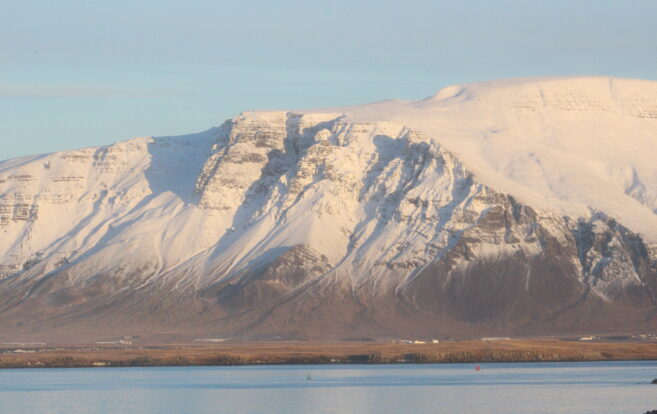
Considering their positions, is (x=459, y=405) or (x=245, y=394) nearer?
(x=459, y=405)

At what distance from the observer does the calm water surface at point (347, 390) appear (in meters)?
126

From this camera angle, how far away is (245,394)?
468ft

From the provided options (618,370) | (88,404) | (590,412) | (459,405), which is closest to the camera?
(590,412)

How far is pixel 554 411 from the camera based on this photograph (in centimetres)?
11981

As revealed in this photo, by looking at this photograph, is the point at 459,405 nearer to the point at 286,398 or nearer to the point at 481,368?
the point at 286,398

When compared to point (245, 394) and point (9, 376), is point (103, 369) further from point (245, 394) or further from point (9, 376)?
point (245, 394)

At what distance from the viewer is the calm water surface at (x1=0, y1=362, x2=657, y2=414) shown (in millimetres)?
126500

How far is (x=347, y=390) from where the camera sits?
477ft

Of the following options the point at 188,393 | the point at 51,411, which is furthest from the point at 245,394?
the point at 51,411

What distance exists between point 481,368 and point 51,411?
65.2 metres

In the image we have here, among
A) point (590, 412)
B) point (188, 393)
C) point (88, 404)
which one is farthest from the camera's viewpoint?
point (188, 393)

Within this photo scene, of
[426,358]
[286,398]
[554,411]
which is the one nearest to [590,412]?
[554,411]

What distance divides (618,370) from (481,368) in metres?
18.8

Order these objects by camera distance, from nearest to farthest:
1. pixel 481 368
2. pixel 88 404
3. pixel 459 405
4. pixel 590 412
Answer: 1. pixel 590 412
2. pixel 459 405
3. pixel 88 404
4. pixel 481 368
